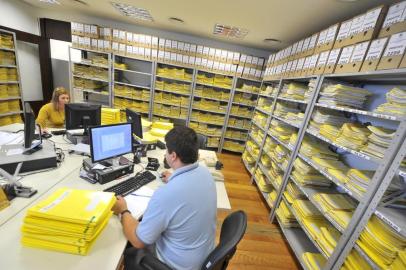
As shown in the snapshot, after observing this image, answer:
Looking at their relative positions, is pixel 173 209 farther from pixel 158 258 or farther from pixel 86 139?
pixel 86 139

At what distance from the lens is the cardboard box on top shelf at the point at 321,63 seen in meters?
1.97

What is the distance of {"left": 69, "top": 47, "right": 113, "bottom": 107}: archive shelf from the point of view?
400 centimetres

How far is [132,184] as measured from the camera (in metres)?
1.51

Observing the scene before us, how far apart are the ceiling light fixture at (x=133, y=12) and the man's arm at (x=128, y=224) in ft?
10.5

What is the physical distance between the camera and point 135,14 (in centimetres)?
348

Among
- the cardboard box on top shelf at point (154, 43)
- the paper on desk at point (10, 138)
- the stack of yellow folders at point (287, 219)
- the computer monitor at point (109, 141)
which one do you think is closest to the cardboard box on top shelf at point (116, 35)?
the cardboard box on top shelf at point (154, 43)

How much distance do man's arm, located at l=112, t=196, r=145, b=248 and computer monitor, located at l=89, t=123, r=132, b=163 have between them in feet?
1.60

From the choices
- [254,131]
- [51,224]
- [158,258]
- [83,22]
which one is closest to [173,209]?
[158,258]

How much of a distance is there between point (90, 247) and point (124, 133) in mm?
937

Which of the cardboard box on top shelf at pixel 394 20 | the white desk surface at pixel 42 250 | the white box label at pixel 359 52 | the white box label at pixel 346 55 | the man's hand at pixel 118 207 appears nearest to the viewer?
the white desk surface at pixel 42 250

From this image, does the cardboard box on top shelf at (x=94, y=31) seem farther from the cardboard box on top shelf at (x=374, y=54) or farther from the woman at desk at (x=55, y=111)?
the cardboard box on top shelf at (x=374, y=54)

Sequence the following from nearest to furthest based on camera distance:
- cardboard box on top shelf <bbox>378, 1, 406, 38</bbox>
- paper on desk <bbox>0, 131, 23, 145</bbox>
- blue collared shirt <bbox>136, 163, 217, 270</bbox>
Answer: blue collared shirt <bbox>136, 163, 217, 270</bbox>, cardboard box on top shelf <bbox>378, 1, 406, 38</bbox>, paper on desk <bbox>0, 131, 23, 145</bbox>

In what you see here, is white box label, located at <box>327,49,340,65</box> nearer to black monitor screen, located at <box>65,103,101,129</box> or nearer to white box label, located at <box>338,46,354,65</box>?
white box label, located at <box>338,46,354,65</box>

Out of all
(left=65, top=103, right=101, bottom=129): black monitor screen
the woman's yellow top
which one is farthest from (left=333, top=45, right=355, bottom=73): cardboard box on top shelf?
the woman's yellow top
